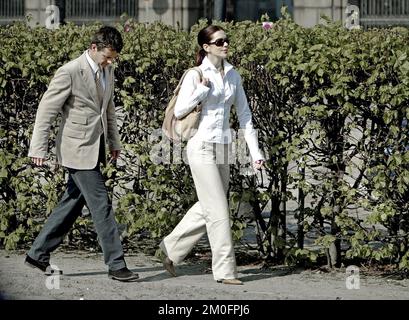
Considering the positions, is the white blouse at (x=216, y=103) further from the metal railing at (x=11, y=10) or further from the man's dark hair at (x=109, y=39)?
the metal railing at (x=11, y=10)

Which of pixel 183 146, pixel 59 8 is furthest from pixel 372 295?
pixel 59 8

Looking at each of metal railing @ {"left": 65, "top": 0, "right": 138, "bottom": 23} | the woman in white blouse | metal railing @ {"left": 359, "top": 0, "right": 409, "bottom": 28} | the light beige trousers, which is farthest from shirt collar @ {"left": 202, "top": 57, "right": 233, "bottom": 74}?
metal railing @ {"left": 65, "top": 0, "right": 138, "bottom": 23}

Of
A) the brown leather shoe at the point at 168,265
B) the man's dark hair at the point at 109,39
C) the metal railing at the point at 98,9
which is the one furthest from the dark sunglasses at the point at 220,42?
the metal railing at the point at 98,9

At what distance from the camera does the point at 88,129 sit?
880 centimetres

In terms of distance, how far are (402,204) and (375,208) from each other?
21 centimetres

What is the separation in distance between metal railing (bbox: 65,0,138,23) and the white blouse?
20441 millimetres

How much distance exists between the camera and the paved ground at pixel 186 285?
8469mm

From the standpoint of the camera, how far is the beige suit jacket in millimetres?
8719

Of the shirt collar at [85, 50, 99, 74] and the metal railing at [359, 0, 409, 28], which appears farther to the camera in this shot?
the metal railing at [359, 0, 409, 28]

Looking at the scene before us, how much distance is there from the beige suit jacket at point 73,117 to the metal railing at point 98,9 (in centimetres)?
2027

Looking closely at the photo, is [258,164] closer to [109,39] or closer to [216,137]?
[216,137]

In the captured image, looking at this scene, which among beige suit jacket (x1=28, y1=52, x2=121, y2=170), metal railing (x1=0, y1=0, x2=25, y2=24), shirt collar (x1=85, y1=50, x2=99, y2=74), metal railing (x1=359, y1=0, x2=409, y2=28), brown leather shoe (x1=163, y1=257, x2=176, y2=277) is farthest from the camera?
metal railing (x1=0, y1=0, x2=25, y2=24)

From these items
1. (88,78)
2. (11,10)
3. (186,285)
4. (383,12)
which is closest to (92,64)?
(88,78)

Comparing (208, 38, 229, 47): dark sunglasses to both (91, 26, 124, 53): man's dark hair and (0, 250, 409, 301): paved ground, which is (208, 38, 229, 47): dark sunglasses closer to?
(91, 26, 124, 53): man's dark hair
